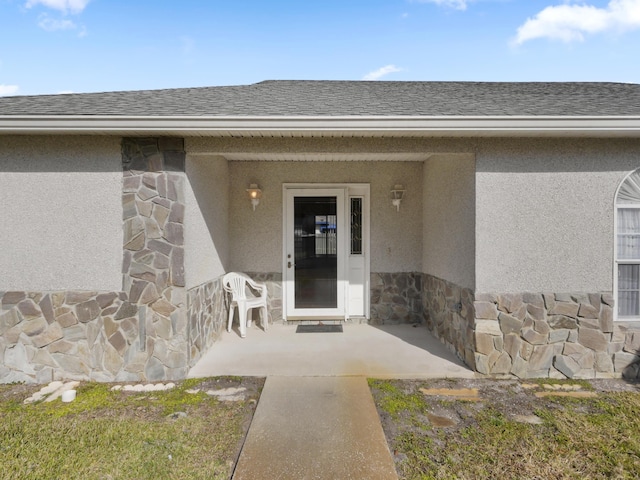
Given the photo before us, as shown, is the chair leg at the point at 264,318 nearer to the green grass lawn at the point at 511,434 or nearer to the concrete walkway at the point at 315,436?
the concrete walkway at the point at 315,436

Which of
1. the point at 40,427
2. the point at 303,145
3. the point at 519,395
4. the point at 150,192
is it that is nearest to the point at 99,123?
the point at 150,192

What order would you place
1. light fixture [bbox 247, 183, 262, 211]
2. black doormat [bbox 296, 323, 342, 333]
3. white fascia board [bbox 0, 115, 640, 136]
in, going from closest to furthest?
white fascia board [bbox 0, 115, 640, 136] < black doormat [bbox 296, 323, 342, 333] < light fixture [bbox 247, 183, 262, 211]

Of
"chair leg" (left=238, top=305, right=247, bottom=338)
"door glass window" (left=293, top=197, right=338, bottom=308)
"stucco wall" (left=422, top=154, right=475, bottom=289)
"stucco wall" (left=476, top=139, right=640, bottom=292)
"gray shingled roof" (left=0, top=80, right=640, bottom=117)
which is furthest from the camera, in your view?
"door glass window" (left=293, top=197, right=338, bottom=308)

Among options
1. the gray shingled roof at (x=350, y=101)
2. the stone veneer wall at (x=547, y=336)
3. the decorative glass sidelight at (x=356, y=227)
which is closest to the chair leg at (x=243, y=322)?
the decorative glass sidelight at (x=356, y=227)

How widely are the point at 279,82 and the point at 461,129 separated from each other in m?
4.02

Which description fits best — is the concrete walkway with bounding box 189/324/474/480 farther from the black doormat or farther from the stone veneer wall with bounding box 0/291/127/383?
the stone veneer wall with bounding box 0/291/127/383

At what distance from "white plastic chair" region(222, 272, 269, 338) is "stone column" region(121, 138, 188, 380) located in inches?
A: 59.0

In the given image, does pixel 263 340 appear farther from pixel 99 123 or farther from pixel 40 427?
pixel 99 123

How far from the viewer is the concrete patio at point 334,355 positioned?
422cm

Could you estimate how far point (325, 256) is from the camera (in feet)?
20.9

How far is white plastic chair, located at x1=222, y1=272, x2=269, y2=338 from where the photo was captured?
18.4 feet

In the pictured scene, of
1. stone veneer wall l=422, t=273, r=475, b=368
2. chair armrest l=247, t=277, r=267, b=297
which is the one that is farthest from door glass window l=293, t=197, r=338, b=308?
stone veneer wall l=422, t=273, r=475, b=368

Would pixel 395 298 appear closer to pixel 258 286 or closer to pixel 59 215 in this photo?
pixel 258 286

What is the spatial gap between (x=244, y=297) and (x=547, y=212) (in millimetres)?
4587
